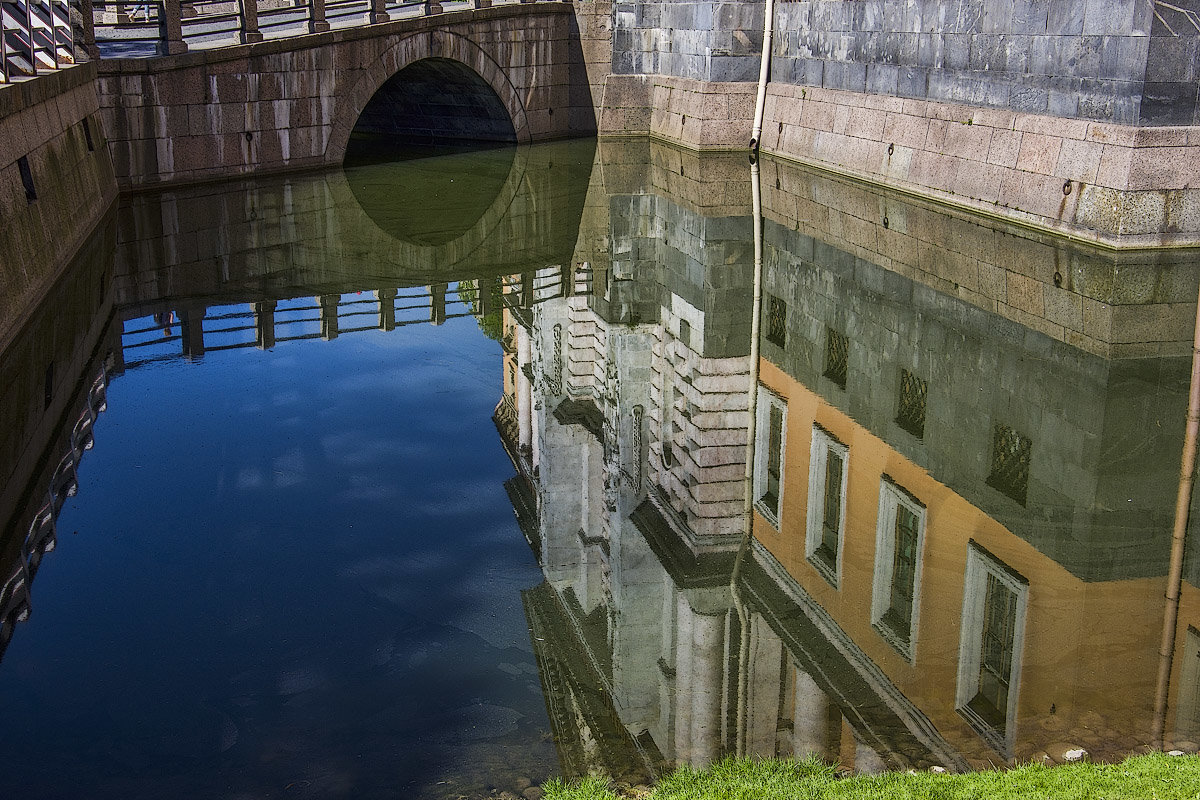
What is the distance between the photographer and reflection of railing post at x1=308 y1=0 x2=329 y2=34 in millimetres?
25781

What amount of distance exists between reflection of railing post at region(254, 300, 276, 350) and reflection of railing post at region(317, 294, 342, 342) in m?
0.51

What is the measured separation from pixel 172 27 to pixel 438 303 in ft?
36.9

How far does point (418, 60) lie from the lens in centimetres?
2853

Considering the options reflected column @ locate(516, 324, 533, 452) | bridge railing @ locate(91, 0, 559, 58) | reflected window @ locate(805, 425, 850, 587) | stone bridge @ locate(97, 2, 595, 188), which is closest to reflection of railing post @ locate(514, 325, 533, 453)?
reflected column @ locate(516, 324, 533, 452)

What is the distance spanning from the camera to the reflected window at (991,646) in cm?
636

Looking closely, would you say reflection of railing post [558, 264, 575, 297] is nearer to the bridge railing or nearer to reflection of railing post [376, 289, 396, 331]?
reflection of railing post [376, 289, 396, 331]

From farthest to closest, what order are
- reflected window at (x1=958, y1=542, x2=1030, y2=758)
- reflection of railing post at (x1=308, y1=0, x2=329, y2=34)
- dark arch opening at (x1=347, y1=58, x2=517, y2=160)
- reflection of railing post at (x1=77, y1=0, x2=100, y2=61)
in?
1. dark arch opening at (x1=347, y1=58, x2=517, y2=160)
2. reflection of railing post at (x1=308, y1=0, x2=329, y2=34)
3. reflection of railing post at (x1=77, y1=0, x2=100, y2=61)
4. reflected window at (x1=958, y1=542, x2=1030, y2=758)

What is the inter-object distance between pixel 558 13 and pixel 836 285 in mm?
18953

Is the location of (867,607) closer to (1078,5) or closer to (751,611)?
(751,611)

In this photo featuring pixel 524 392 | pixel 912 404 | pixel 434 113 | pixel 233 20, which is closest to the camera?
pixel 912 404

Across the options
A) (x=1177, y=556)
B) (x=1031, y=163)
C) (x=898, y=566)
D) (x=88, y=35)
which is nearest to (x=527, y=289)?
(x=1031, y=163)

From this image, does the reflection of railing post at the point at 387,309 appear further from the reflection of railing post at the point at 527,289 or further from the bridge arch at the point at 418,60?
the bridge arch at the point at 418,60

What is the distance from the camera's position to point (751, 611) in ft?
25.7

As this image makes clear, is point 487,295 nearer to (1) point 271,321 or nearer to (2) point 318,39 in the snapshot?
(1) point 271,321
